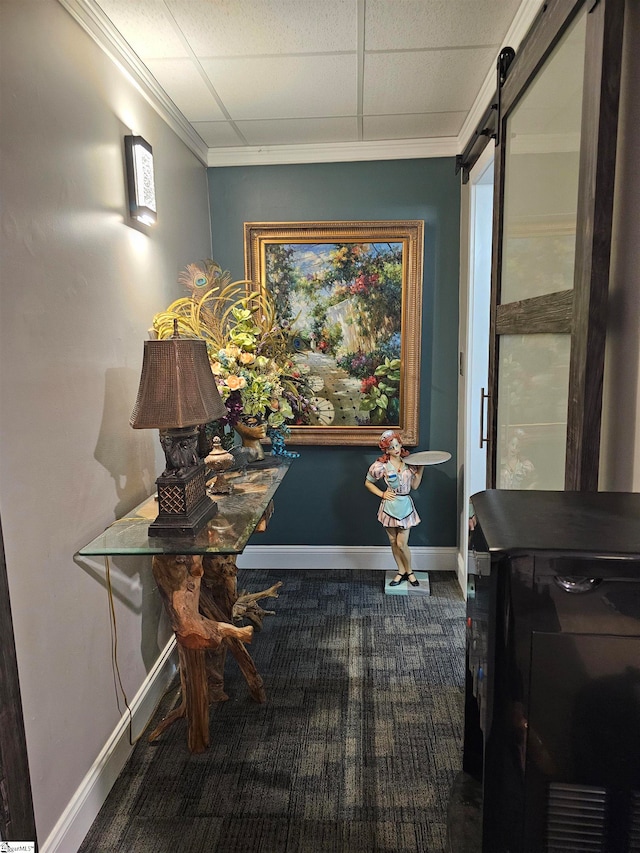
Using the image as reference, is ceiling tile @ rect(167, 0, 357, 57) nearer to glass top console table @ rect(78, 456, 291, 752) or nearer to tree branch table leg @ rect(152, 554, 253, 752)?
glass top console table @ rect(78, 456, 291, 752)

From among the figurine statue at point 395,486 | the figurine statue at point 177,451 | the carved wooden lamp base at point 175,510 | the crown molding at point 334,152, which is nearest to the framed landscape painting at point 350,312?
the figurine statue at point 395,486

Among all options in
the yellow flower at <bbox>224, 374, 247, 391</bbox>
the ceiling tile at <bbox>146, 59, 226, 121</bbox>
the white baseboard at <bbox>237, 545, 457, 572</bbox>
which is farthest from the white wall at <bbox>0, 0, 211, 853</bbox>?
the white baseboard at <bbox>237, 545, 457, 572</bbox>

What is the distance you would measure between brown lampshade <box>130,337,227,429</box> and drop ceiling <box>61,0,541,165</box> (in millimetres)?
1047

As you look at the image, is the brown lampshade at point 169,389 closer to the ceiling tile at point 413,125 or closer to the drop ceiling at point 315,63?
the drop ceiling at point 315,63

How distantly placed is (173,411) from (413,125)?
6.87ft

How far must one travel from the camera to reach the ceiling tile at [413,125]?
2666 mm

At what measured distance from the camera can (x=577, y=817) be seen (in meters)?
0.68

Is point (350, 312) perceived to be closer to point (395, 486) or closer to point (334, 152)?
point (334, 152)

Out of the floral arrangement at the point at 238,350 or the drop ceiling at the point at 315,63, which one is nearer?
the drop ceiling at the point at 315,63

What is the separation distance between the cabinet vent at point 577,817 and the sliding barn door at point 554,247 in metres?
0.65

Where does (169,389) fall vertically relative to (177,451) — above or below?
above

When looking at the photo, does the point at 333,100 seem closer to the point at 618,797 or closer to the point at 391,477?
the point at 391,477

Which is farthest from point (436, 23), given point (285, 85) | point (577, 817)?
point (577, 817)

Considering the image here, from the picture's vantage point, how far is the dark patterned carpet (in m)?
1.63
